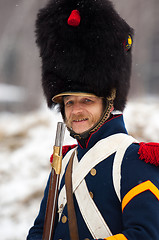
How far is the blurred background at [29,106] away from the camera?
5234 mm

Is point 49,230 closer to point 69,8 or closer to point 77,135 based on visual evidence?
point 77,135

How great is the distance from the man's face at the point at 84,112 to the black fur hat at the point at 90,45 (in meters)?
0.06

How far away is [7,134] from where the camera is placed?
303 inches

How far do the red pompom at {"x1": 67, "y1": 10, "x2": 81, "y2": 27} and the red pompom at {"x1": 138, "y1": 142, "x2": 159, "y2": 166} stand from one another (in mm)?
920

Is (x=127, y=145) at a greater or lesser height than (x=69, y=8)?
lesser

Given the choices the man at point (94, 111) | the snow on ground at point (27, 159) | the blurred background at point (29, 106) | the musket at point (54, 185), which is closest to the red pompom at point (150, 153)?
the man at point (94, 111)

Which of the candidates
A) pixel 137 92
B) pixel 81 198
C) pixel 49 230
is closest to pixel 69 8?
pixel 81 198

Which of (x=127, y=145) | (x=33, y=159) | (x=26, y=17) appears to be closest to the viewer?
(x=127, y=145)

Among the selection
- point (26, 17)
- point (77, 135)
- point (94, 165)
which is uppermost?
point (26, 17)

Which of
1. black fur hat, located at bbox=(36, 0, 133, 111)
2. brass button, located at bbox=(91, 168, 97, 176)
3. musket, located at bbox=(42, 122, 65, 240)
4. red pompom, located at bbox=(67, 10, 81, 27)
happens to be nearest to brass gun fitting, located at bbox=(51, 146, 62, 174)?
musket, located at bbox=(42, 122, 65, 240)

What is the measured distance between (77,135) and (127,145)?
1.33 feet

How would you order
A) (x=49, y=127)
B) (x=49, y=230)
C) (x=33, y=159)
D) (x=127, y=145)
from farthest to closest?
(x=49, y=127)
(x=33, y=159)
(x=49, y=230)
(x=127, y=145)

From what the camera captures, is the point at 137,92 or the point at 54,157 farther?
the point at 137,92

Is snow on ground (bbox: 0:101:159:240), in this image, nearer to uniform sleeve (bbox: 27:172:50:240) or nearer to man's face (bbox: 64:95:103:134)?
uniform sleeve (bbox: 27:172:50:240)
